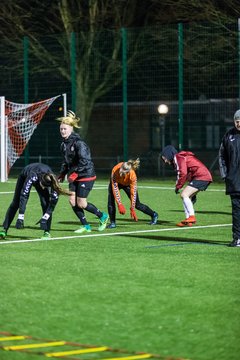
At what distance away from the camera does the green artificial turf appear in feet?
28.3

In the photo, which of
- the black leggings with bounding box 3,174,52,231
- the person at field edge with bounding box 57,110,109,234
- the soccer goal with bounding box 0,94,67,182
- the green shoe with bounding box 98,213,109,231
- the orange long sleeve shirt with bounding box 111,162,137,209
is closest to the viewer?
the black leggings with bounding box 3,174,52,231

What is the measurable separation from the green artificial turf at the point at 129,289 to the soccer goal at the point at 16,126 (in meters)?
15.1

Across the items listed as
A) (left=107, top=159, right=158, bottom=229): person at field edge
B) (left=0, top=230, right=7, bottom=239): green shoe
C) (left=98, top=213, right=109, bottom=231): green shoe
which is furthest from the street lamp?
(left=0, top=230, right=7, bottom=239): green shoe

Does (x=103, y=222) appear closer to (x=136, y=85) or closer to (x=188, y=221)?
(x=188, y=221)

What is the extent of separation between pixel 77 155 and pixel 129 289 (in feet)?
20.6

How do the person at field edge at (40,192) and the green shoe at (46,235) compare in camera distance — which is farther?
the green shoe at (46,235)

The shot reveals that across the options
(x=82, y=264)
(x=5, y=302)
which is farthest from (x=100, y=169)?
(x=5, y=302)

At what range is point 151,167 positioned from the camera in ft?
133

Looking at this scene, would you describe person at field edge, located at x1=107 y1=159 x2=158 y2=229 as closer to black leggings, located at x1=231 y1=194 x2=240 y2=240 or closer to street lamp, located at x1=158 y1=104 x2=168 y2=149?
black leggings, located at x1=231 y1=194 x2=240 y2=240

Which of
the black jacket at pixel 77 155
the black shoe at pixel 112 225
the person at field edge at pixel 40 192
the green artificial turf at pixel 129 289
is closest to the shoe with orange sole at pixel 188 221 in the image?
the green artificial turf at pixel 129 289

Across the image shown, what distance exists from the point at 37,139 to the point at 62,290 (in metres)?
30.9

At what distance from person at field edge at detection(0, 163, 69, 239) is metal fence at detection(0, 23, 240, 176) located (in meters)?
17.0

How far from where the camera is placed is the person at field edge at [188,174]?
1856cm

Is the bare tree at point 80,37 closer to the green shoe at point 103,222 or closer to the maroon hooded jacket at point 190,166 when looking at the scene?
the maroon hooded jacket at point 190,166
